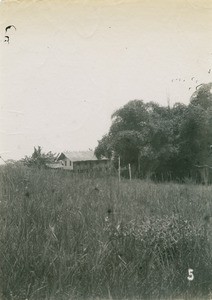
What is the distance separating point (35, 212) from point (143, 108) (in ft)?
74.8

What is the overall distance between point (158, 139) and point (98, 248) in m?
23.2

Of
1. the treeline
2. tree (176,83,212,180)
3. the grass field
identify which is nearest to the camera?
the grass field

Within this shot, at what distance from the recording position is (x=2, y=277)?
3465 mm

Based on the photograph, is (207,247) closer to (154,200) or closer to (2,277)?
(154,200)

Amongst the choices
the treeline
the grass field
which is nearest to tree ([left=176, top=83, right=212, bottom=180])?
the treeline

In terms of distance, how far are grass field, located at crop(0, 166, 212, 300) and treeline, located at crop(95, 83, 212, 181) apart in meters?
19.6

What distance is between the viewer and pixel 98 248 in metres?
4.10

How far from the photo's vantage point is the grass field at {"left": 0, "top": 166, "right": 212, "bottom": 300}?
142 inches

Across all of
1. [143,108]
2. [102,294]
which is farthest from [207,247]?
[143,108]

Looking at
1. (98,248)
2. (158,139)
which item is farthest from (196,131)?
(98,248)

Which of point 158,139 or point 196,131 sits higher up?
point 196,131

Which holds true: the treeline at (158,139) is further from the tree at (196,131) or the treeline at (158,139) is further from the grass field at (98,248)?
the grass field at (98,248)

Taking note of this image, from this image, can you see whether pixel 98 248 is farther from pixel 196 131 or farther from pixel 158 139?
pixel 158 139

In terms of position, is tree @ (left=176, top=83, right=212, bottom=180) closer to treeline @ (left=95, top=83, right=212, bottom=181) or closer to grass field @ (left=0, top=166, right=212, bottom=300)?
treeline @ (left=95, top=83, right=212, bottom=181)
